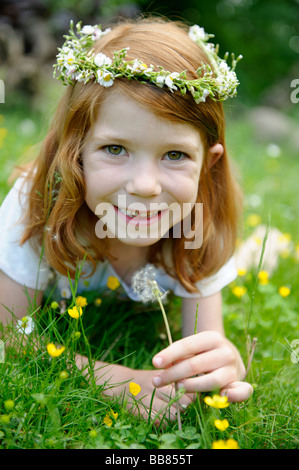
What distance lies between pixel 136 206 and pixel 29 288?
0.53 m

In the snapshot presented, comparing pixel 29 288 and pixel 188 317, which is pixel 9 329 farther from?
pixel 188 317

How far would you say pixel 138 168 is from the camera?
4.73ft

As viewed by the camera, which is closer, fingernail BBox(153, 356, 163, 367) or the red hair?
fingernail BBox(153, 356, 163, 367)

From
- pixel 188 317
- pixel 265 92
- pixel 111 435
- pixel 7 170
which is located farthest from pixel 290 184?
pixel 265 92

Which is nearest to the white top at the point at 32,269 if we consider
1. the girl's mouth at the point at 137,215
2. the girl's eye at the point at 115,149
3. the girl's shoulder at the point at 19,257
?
the girl's shoulder at the point at 19,257

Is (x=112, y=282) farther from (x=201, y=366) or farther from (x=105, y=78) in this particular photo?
(x=105, y=78)

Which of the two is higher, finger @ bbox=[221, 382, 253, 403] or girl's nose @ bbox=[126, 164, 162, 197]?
girl's nose @ bbox=[126, 164, 162, 197]

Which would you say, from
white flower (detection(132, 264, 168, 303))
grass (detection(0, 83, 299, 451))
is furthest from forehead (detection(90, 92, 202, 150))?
grass (detection(0, 83, 299, 451))

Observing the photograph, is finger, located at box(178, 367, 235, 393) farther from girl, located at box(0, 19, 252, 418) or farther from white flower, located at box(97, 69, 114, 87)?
white flower, located at box(97, 69, 114, 87)

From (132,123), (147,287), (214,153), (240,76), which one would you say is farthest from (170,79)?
(240,76)

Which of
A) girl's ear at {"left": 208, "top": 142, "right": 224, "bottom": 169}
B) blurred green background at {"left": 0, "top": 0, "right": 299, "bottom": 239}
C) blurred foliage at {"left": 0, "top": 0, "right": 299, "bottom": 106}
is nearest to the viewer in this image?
girl's ear at {"left": 208, "top": 142, "right": 224, "bottom": 169}

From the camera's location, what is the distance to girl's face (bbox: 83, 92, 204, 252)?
4.65ft

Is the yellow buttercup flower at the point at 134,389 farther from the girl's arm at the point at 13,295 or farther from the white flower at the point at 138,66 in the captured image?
the white flower at the point at 138,66

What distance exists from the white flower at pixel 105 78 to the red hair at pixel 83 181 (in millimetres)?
22
